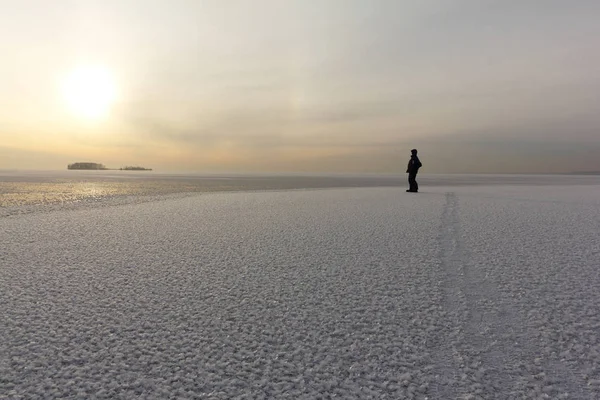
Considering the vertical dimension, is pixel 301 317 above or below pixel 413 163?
below

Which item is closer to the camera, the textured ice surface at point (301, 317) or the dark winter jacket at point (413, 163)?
the textured ice surface at point (301, 317)

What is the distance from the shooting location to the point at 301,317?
9.25ft

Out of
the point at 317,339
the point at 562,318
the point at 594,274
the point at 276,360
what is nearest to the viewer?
the point at 276,360

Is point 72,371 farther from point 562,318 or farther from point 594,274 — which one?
point 594,274

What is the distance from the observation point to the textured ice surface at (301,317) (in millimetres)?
1985

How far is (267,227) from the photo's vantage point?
6.90 metres

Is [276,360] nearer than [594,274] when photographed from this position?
Yes

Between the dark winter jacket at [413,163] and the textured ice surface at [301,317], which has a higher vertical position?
the dark winter jacket at [413,163]

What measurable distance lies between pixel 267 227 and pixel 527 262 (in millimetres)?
4324

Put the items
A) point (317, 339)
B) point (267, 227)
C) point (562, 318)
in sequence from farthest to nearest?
1. point (267, 227)
2. point (562, 318)
3. point (317, 339)

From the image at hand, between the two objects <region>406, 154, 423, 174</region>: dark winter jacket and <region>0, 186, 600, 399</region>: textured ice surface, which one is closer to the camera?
<region>0, 186, 600, 399</region>: textured ice surface

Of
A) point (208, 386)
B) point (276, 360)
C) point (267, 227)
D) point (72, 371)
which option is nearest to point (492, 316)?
point (276, 360)

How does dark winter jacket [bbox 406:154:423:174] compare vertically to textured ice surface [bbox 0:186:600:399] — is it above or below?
above

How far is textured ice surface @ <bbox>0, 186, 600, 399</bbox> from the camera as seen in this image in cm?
199
